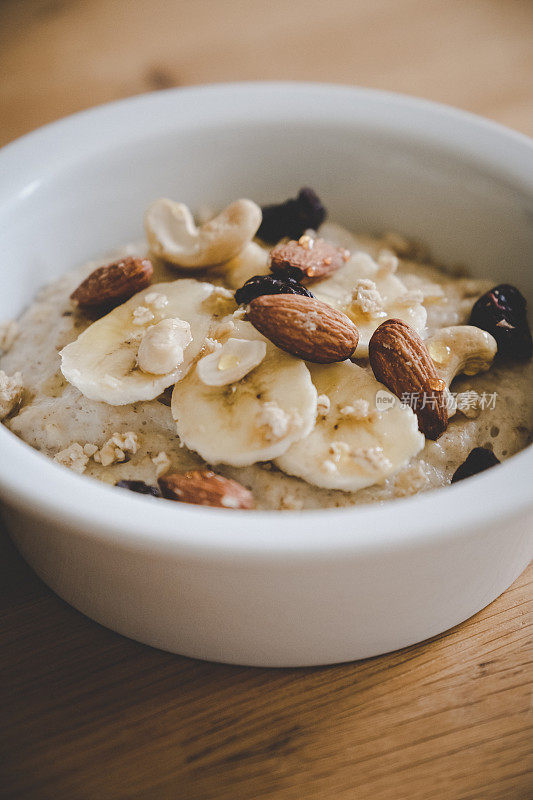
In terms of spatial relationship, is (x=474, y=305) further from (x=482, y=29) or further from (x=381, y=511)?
(x=482, y=29)

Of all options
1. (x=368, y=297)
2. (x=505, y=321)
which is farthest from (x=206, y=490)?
(x=505, y=321)

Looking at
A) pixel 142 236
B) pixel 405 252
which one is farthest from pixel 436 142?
pixel 142 236

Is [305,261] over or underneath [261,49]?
underneath

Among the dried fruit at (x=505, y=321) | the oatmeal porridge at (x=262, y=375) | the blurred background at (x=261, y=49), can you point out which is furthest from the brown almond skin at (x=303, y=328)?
the blurred background at (x=261, y=49)

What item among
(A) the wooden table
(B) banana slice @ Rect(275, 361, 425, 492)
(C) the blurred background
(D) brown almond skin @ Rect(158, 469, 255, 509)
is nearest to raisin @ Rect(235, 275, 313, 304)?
(B) banana slice @ Rect(275, 361, 425, 492)

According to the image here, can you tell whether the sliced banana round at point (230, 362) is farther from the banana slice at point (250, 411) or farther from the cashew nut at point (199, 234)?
the cashew nut at point (199, 234)

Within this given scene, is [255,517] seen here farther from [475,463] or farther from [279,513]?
[475,463]
